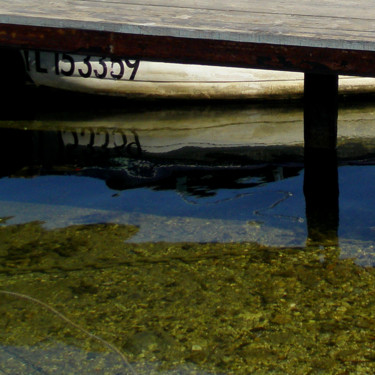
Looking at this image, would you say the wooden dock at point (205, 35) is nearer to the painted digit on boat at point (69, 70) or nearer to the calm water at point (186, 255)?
the calm water at point (186, 255)

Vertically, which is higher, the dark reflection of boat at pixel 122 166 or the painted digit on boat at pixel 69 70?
the painted digit on boat at pixel 69 70

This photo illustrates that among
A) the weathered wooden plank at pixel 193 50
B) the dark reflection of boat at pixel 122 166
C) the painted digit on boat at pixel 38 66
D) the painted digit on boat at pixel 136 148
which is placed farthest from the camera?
the painted digit on boat at pixel 38 66

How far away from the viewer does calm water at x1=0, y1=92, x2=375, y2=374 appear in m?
3.08

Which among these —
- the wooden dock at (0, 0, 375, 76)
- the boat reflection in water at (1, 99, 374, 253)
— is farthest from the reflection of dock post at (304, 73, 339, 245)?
the wooden dock at (0, 0, 375, 76)

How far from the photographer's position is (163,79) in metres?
8.30

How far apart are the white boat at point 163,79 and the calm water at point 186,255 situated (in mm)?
1382

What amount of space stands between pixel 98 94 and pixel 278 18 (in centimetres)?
460

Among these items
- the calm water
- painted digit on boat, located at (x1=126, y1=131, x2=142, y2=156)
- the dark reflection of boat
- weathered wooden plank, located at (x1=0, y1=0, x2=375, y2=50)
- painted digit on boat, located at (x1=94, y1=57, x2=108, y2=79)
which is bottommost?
painted digit on boat, located at (x1=126, y1=131, x2=142, y2=156)

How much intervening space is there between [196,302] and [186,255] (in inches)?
23.5

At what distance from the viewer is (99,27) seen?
3.78m

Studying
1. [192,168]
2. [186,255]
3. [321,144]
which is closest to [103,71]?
[192,168]

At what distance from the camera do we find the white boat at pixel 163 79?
8.31 metres

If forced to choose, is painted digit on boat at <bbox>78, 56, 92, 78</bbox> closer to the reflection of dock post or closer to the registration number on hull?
the registration number on hull

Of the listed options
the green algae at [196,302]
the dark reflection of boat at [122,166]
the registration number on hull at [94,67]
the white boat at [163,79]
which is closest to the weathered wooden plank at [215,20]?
the green algae at [196,302]
